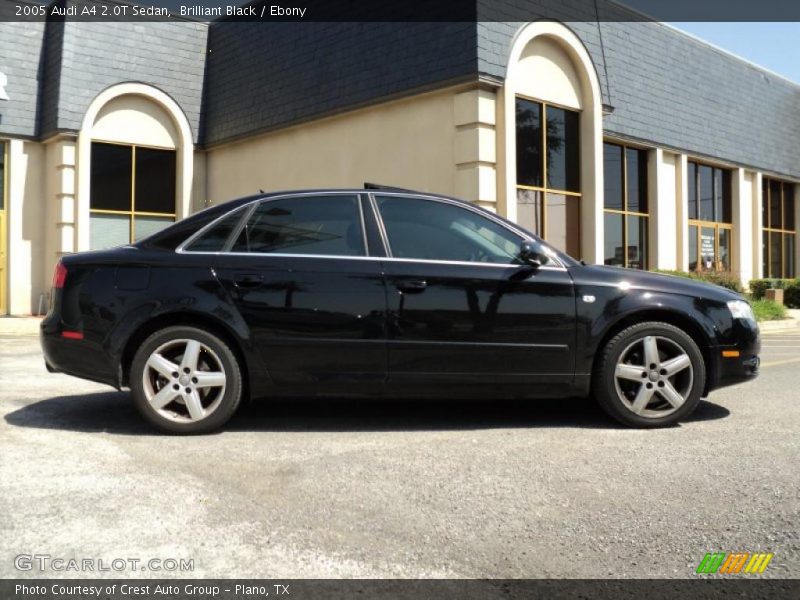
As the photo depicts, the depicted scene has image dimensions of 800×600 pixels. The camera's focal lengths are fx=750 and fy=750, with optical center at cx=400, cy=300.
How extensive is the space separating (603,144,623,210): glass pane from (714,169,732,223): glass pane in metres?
5.12

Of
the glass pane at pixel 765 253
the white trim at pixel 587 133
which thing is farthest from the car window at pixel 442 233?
the glass pane at pixel 765 253

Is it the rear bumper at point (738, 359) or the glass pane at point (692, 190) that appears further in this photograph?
the glass pane at point (692, 190)

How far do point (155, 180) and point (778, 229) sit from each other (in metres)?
19.6

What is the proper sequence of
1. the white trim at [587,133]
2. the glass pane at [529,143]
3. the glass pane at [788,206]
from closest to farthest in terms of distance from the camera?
the white trim at [587,133] → the glass pane at [529,143] → the glass pane at [788,206]

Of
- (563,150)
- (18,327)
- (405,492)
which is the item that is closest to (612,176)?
(563,150)

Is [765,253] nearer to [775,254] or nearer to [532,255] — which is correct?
[775,254]

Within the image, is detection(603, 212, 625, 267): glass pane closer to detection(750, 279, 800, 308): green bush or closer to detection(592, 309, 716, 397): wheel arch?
detection(750, 279, 800, 308): green bush

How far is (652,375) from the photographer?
16.2 feet

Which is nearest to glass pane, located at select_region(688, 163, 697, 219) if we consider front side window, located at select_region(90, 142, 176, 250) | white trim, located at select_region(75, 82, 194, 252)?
white trim, located at select_region(75, 82, 194, 252)

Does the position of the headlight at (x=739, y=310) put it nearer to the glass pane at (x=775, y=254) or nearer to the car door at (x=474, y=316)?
the car door at (x=474, y=316)

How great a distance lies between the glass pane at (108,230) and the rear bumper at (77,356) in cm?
1321

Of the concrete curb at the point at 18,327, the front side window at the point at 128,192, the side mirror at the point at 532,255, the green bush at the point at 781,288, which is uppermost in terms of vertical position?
the front side window at the point at 128,192

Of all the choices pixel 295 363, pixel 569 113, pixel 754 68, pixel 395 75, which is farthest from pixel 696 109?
pixel 295 363

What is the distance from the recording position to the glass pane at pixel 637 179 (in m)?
18.6
